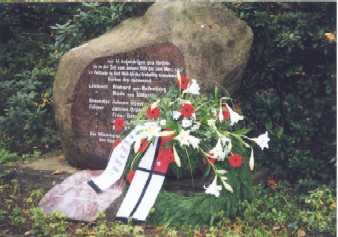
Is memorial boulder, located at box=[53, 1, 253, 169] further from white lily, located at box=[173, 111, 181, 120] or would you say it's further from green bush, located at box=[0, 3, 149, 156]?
green bush, located at box=[0, 3, 149, 156]

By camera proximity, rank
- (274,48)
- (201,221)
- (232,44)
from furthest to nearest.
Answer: (274,48), (232,44), (201,221)

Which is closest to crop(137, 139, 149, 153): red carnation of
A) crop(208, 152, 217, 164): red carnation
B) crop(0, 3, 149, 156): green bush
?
crop(208, 152, 217, 164): red carnation

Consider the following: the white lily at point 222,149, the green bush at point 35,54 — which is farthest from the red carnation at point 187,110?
the green bush at point 35,54

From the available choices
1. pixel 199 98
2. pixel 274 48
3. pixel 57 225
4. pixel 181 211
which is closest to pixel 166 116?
pixel 199 98

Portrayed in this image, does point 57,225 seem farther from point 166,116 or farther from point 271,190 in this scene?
point 271,190

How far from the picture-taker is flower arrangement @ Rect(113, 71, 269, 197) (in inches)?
184

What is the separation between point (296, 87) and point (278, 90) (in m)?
0.20

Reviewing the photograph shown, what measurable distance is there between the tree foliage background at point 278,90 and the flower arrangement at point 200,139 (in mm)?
910

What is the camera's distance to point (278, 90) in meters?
6.07

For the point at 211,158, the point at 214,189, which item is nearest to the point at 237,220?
the point at 214,189

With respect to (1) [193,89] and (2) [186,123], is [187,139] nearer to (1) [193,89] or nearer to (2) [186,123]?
(2) [186,123]

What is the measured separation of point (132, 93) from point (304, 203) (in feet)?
5.76

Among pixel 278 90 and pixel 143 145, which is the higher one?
pixel 278 90

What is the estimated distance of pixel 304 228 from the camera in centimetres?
480
